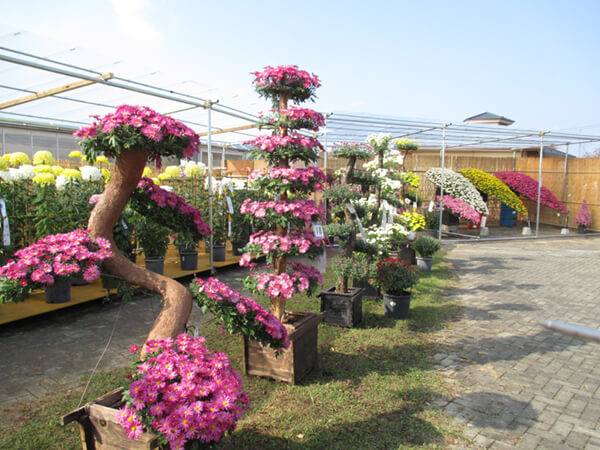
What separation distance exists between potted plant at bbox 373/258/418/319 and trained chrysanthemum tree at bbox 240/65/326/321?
5.06 ft

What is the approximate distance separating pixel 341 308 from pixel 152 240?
118 inches

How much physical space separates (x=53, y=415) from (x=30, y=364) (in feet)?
3.17

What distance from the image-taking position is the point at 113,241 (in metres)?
2.17

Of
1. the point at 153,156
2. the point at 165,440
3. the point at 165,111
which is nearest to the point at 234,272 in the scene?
the point at 165,111

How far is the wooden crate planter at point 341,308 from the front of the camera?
14.6 feet

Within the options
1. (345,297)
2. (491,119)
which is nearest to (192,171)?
(345,297)

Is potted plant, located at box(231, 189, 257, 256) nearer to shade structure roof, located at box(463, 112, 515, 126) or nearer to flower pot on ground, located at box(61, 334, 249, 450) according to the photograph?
flower pot on ground, located at box(61, 334, 249, 450)

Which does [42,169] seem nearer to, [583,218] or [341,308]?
[341,308]

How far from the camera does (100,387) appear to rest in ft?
10.0

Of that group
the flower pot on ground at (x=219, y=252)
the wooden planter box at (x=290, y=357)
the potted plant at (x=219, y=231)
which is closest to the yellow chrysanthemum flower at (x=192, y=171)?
the potted plant at (x=219, y=231)

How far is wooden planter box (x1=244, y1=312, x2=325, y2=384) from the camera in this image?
3.18 meters

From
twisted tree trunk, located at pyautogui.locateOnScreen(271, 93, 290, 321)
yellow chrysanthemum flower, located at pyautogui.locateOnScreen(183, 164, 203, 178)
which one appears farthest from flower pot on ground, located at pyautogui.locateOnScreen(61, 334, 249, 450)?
yellow chrysanthemum flower, located at pyautogui.locateOnScreen(183, 164, 203, 178)

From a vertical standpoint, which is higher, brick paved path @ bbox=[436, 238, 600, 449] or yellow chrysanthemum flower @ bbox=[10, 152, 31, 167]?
yellow chrysanthemum flower @ bbox=[10, 152, 31, 167]

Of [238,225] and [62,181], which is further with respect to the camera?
[238,225]
